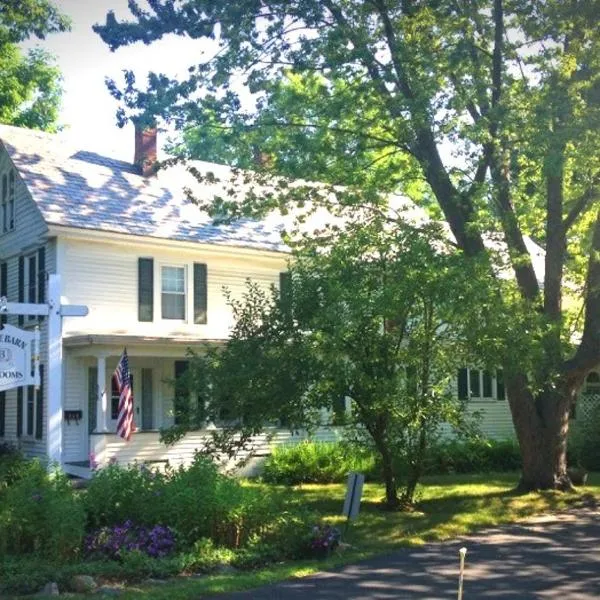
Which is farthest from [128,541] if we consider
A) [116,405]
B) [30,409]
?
[30,409]

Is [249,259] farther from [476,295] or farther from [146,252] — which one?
[476,295]

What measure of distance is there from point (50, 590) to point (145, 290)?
13909 mm

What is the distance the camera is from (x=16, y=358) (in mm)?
13172

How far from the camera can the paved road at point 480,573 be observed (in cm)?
899

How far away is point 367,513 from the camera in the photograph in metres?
14.6

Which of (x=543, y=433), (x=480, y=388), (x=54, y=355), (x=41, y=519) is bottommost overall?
(x=41, y=519)

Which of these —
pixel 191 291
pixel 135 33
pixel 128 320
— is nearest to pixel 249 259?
pixel 191 291

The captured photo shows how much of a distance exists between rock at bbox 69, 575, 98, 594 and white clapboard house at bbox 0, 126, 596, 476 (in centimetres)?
1093

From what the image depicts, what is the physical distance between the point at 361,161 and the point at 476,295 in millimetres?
6637

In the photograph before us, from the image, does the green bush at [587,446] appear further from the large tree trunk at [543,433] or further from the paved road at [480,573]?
the paved road at [480,573]

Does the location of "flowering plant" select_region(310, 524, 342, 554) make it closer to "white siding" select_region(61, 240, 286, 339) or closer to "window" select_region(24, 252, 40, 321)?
"white siding" select_region(61, 240, 286, 339)

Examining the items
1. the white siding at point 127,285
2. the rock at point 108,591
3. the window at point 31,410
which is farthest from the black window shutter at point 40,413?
the rock at point 108,591

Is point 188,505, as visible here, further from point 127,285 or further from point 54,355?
point 127,285

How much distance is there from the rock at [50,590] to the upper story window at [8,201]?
16120 millimetres
